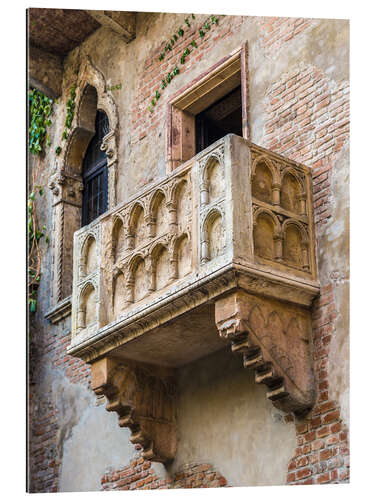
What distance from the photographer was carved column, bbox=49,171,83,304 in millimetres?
11141

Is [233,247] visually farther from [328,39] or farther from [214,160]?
[328,39]

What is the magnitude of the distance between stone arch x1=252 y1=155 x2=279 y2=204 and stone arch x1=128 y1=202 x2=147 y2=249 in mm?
1053

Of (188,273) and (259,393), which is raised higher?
(188,273)

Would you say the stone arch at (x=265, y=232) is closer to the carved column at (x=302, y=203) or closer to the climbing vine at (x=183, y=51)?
the carved column at (x=302, y=203)

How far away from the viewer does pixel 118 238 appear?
28.7 feet

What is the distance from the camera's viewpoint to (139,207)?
28.1 ft

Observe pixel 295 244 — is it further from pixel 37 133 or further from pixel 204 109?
pixel 37 133

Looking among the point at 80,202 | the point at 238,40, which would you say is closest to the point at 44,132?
the point at 80,202

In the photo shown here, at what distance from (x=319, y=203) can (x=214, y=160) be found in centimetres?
88

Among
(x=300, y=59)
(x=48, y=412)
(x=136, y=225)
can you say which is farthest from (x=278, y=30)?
(x=48, y=412)

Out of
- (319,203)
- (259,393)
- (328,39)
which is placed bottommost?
(259,393)

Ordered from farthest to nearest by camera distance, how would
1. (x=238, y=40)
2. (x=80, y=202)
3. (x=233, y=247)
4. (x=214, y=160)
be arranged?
(x=80, y=202), (x=238, y=40), (x=214, y=160), (x=233, y=247)

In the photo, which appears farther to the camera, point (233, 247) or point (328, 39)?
point (328, 39)

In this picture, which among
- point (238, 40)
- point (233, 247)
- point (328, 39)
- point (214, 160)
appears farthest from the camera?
point (238, 40)
